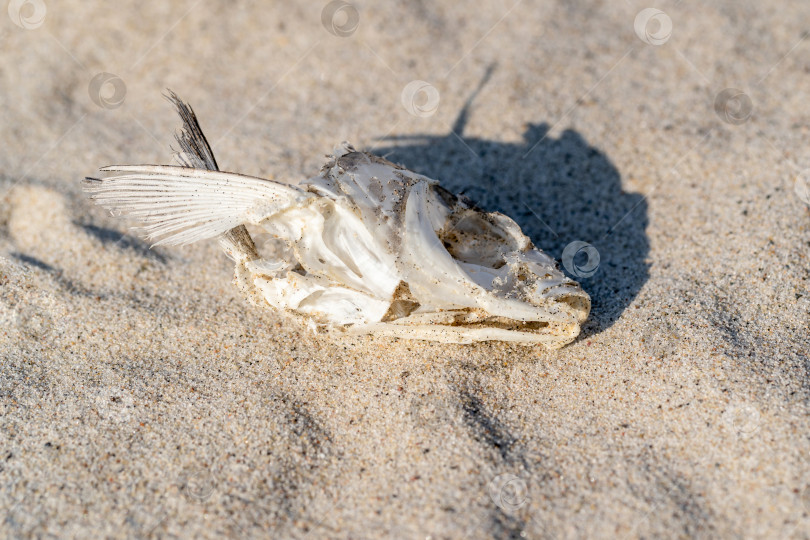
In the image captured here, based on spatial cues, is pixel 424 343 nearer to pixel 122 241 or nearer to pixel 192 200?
pixel 192 200

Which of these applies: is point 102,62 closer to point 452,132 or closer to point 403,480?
point 452,132

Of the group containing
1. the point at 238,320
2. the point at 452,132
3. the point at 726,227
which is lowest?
the point at 238,320

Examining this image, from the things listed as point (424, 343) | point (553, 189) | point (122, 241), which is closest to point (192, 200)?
point (122, 241)

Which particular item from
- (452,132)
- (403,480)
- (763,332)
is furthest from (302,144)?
(763,332)

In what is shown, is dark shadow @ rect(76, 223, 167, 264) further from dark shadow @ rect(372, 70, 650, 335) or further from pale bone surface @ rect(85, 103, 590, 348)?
dark shadow @ rect(372, 70, 650, 335)

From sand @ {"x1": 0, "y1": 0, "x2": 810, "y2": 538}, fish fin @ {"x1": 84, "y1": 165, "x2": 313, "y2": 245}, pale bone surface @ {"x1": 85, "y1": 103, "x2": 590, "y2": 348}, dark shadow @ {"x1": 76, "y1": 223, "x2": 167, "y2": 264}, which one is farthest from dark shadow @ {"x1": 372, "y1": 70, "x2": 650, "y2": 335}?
dark shadow @ {"x1": 76, "y1": 223, "x2": 167, "y2": 264}

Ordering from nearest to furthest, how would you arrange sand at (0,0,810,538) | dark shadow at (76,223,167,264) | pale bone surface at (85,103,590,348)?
sand at (0,0,810,538) < pale bone surface at (85,103,590,348) < dark shadow at (76,223,167,264)
